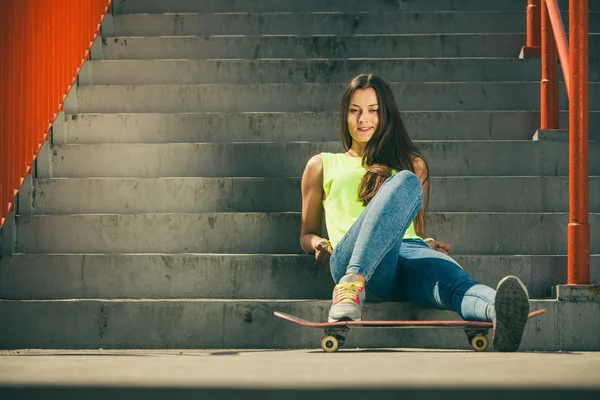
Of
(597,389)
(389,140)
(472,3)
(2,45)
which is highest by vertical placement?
(472,3)

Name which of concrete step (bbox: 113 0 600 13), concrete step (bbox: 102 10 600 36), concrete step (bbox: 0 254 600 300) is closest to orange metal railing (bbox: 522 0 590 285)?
concrete step (bbox: 0 254 600 300)

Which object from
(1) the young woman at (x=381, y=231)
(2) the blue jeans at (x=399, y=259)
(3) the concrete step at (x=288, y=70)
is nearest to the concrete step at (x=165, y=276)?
(1) the young woman at (x=381, y=231)

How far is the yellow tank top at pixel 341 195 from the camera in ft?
15.4

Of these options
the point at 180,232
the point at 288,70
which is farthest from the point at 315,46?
the point at 180,232

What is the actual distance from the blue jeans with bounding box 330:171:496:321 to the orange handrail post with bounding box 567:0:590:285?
54cm

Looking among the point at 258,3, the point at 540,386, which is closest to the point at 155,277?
the point at 540,386

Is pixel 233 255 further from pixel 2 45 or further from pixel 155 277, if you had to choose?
pixel 2 45

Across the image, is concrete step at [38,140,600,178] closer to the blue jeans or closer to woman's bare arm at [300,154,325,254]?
Answer: woman's bare arm at [300,154,325,254]

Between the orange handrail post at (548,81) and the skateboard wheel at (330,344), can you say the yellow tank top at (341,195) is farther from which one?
the orange handrail post at (548,81)

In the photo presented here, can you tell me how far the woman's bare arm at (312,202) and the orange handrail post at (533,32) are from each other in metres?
1.93

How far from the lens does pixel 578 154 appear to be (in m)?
4.62

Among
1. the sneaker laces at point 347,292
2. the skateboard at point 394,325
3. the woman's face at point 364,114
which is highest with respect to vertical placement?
the woman's face at point 364,114

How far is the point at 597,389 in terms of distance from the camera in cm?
279

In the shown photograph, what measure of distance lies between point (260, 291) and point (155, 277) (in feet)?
1.47
